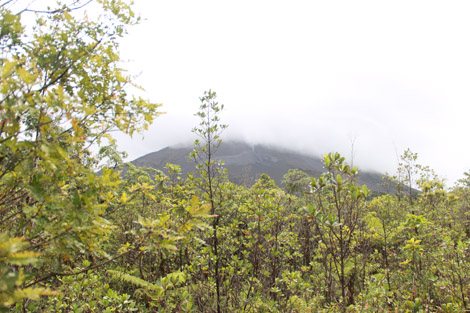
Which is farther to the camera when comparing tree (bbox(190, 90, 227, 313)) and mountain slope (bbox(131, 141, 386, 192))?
mountain slope (bbox(131, 141, 386, 192))

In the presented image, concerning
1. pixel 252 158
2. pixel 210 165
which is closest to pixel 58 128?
pixel 210 165

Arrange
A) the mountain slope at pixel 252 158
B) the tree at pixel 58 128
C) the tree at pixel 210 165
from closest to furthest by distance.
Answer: the tree at pixel 58 128 < the tree at pixel 210 165 < the mountain slope at pixel 252 158

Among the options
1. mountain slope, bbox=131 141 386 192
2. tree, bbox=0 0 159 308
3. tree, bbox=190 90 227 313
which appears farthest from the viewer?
mountain slope, bbox=131 141 386 192

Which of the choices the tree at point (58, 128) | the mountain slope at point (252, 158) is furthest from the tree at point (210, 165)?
the mountain slope at point (252, 158)

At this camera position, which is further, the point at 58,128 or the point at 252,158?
the point at 252,158

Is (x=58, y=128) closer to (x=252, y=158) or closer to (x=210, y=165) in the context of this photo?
(x=210, y=165)

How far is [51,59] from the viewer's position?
1.58m

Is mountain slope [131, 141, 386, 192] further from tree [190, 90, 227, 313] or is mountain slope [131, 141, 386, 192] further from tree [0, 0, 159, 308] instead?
tree [0, 0, 159, 308]

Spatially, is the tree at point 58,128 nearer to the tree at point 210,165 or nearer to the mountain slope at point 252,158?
the tree at point 210,165

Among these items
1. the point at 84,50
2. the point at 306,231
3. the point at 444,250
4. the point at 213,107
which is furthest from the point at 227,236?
the point at 306,231

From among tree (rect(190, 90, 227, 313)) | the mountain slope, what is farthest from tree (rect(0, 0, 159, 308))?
the mountain slope

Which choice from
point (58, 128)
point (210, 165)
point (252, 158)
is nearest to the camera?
point (58, 128)

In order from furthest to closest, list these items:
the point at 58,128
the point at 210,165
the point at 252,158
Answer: the point at 252,158 < the point at 210,165 < the point at 58,128

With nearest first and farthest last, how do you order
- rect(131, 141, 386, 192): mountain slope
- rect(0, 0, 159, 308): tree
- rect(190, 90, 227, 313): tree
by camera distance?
1. rect(0, 0, 159, 308): tree
2. rect(190, 90, 227, 313): tree
3. rect(131, 141, 386, 192): mountain slope
